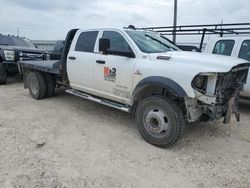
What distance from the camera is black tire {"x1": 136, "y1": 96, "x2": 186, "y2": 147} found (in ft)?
12.6

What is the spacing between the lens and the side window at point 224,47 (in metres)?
6.41

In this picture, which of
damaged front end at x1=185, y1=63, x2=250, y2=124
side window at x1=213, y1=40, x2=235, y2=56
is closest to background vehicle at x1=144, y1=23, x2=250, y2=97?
side window at x1=213, y1=40, x2=235, y2=56

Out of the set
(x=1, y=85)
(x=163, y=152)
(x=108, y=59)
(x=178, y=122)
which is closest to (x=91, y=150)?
(x=163, y=152)

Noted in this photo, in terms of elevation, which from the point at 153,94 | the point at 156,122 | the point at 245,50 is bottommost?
the point at 156,122

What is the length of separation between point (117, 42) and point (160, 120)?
1884 mm

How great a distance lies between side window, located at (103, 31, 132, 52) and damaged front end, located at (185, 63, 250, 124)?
1.54 m

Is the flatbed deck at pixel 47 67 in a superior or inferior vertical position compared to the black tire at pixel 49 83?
superior

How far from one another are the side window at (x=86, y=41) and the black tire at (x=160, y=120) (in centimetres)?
194

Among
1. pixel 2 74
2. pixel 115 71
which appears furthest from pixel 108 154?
pixel 2 74

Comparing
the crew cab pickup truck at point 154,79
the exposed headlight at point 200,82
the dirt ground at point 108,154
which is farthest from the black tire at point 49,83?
the exposed headlight at point 200,82

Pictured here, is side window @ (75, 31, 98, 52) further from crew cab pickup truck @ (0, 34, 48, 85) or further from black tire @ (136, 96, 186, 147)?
crew cab pickup truck @ (0, 34, 48, 85)

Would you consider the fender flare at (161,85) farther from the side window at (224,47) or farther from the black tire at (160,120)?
the side window at (224,47)

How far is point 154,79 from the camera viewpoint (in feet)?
13.2

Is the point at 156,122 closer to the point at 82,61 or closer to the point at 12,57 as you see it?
the point at 82,61
